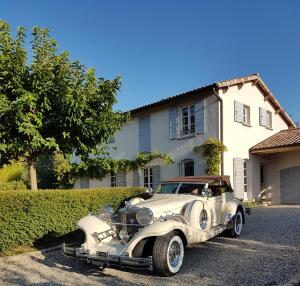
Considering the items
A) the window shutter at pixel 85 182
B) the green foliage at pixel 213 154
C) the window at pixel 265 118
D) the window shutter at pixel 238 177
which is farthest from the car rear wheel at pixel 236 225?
the window shutter at pixel 85 182

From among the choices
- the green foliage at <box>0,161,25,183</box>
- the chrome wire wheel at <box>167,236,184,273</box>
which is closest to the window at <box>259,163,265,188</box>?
the chrome wire wheel at <box>167,236,184,273</box>

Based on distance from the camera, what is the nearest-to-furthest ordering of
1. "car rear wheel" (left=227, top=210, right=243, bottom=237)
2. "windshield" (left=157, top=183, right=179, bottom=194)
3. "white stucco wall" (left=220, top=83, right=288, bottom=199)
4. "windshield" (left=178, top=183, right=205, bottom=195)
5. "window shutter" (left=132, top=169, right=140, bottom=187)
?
"windshield" (left=178, top=183, right=205, bottom=195) → "windshield" (left=157, top=183, right=179, bottom=194) → "car rear wheel" (left=227, top=210, right=243, bottom=237) → "white stucco wall" (left=220, top=83, right=288, bottom=199) → "window shutter" (left=132, top=169, right=140, bottom=187)

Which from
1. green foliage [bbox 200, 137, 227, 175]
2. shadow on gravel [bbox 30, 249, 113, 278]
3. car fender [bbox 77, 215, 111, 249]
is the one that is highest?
green foliage [bbox 200, 137, 227, 175]

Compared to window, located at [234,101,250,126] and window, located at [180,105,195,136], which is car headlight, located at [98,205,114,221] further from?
window, located at [234,101,250,126]

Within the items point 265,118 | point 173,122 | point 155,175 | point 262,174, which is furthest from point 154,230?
point 265,118

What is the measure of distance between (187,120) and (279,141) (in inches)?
181

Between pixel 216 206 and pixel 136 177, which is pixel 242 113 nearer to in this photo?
pixel 136 177

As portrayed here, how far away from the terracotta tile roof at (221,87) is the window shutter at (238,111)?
1006 millimetres

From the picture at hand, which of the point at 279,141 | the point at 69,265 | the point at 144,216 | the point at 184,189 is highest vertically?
the point at 279,141

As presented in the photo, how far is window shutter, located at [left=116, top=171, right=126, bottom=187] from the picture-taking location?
68.3ft

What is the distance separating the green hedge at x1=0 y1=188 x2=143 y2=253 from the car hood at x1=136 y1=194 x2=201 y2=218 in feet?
7.19

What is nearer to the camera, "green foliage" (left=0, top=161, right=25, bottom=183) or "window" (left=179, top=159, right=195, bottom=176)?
"window" (left=179, top=159, right=195, bottom=176)

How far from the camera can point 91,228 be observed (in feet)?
22.0

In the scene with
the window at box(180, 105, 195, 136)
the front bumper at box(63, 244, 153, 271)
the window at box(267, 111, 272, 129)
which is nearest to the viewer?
the front bumper at box(63, 244, 153, 271)
